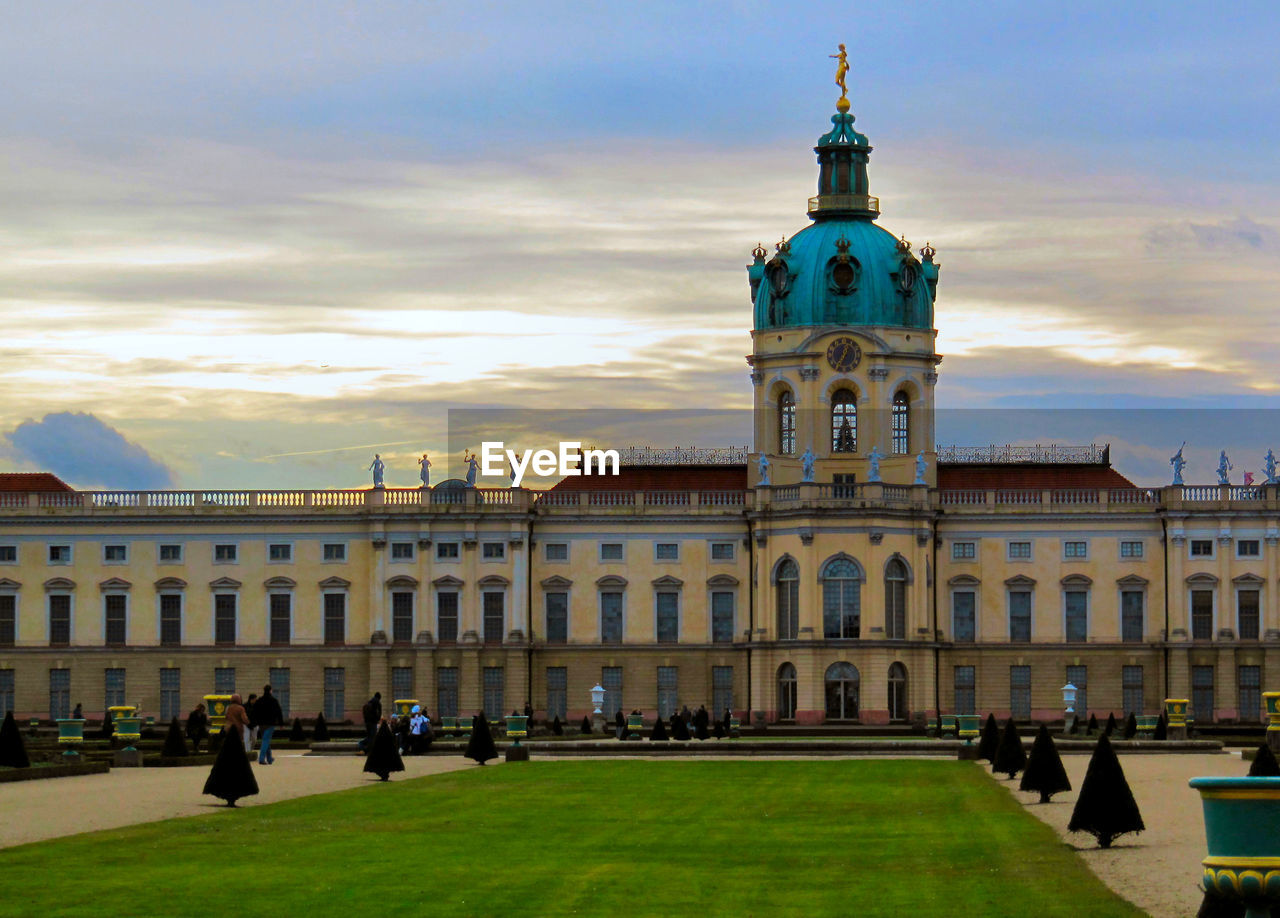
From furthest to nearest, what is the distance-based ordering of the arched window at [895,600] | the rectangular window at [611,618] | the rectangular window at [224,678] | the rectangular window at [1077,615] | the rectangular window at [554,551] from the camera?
the rectangular window at [554,551] < the rectangular window at [611,618] < the rectangular window at [224,678] < the rectangular window at [1077,615] < the arched window at [895,600]

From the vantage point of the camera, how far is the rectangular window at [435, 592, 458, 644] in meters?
109

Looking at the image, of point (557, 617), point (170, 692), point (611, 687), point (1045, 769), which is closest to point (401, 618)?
point (557, 617)

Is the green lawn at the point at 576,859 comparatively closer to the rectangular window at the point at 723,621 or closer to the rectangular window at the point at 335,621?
the rectangular window at the point at 723,621

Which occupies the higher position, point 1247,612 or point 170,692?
point 1247,612

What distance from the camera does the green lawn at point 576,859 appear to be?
2780 centimetres

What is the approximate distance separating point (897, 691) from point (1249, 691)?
1496 cm

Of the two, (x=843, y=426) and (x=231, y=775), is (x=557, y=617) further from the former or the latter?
(x=231, y=775)

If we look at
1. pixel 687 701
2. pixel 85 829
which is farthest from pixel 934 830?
pixel 687 701

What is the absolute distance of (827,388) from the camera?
110 m

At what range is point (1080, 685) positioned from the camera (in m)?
107

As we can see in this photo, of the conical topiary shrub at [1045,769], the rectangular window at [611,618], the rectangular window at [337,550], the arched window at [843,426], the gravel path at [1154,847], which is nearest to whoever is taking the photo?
the gravel path at [1154,847]

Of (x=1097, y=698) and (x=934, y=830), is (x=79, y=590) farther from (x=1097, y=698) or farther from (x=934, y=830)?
(x=934, y=830)

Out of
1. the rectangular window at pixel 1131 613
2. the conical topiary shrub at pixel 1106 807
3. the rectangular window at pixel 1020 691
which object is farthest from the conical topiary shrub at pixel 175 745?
the rectangular window at pixel 1131 613

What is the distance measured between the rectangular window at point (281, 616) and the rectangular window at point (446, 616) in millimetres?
6454
